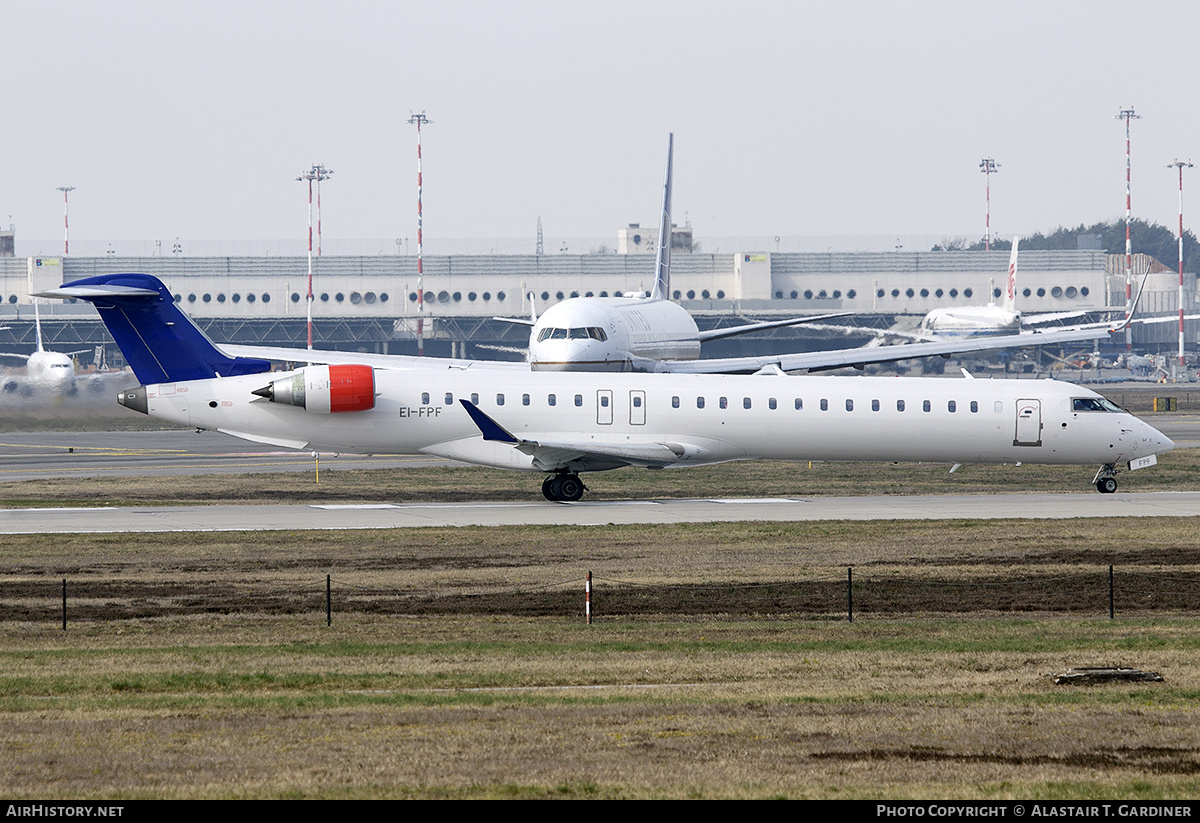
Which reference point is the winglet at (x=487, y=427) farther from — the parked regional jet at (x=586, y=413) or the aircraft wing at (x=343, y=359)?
the aircraft wing at (x=343, y=359)

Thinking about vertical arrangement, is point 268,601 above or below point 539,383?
below

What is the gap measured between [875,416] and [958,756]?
23082 mm

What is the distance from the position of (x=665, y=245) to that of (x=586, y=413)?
104 ft

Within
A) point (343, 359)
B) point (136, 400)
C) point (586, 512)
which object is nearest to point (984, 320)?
point (343, 359)

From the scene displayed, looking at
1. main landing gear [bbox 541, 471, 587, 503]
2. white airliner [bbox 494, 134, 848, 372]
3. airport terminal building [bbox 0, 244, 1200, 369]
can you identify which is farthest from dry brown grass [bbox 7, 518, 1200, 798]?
airport terminal building [bbox 0, 244, 1200, 369]

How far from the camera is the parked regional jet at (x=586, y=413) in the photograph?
3231cm

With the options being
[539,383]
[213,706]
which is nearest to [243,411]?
[539,383]

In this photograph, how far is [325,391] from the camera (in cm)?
3198

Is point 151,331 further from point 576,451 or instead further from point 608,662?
point 608,662

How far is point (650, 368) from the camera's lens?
49938 mm

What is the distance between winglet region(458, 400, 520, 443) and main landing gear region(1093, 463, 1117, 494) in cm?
1469

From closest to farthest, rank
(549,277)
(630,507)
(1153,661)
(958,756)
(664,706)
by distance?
1. (958,756)
2. (664,706)
3. (1153,661)
4. (630,507)
5. (549,277)
